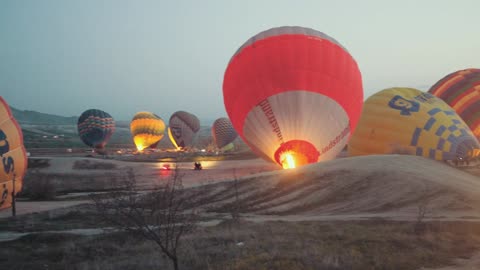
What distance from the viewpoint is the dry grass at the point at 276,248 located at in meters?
8.75

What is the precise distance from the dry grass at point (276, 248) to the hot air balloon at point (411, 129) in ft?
32.2

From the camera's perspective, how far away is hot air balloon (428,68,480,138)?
2625 cm

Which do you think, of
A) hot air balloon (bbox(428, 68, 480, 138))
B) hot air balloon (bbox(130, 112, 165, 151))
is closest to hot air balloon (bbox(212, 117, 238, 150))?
hot air balloon (bbox(130, 112, 165, 151))

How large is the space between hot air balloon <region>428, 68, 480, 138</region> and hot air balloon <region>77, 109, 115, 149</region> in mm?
49525

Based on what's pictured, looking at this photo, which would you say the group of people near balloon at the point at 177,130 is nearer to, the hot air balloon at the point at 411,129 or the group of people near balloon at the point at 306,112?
the hot air balloon at the point at 411,129

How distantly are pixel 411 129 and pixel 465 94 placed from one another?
28.7 feet

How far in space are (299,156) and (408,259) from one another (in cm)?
1098

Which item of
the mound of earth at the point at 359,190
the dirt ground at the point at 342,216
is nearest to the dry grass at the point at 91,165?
the dirt ground at the point at 342,216

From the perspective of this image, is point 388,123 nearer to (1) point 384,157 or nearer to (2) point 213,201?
(1) point 384,157

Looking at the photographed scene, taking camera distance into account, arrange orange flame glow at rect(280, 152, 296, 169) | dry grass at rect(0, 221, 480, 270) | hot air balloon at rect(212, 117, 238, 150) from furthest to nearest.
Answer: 1. hot air balloon at rect(212, 117, 238, 150)
2. orange flame glow at rect(280, 152, 296, 169)
3. dry grass at rect(0, 221, 480, 270)

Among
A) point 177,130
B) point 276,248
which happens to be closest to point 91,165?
point 177,130

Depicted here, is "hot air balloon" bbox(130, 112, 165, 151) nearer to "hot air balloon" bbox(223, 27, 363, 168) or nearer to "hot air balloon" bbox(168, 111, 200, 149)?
"hot air balloon" bbox(168, 111, 200, 149)

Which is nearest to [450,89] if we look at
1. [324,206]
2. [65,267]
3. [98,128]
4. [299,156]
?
[299,156]

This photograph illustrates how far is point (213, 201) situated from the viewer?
18.1 metres
